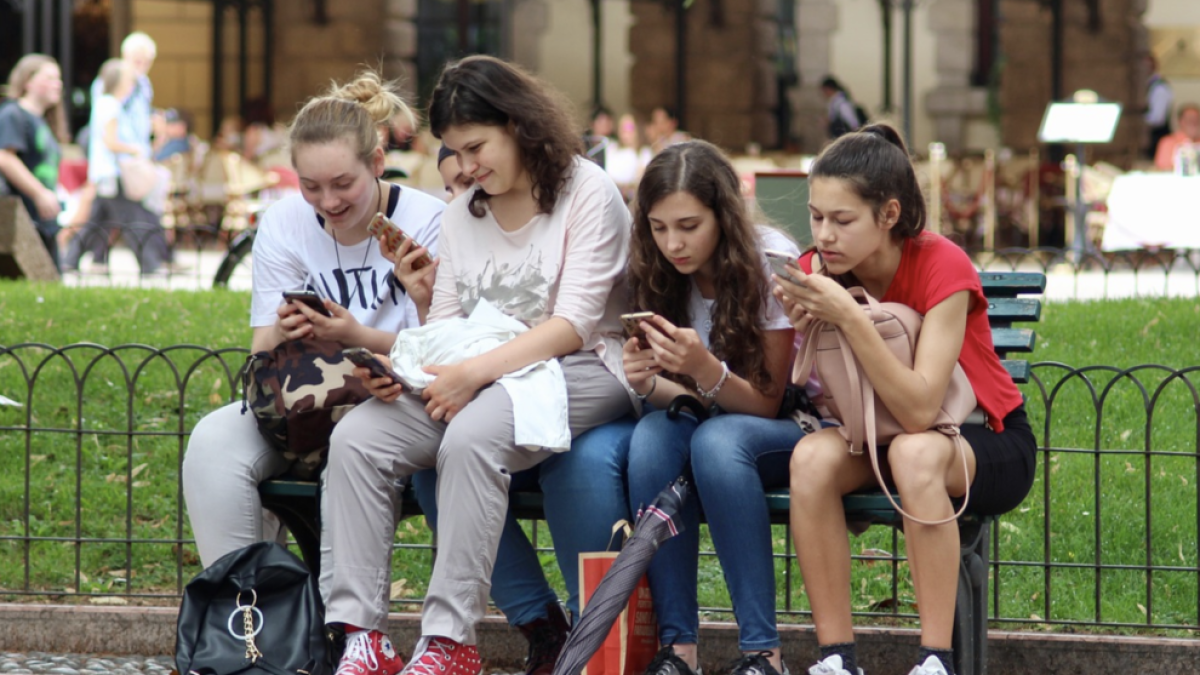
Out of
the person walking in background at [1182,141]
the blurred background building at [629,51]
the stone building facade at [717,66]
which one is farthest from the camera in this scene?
the stone building facade at [717,66]

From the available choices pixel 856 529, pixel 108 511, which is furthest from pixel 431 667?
pixel 108 511

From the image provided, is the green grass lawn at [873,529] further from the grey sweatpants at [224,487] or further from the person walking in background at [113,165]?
the person walking in background at [113,165]

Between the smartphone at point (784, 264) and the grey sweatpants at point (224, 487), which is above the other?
the smartphone at point (784, 264)

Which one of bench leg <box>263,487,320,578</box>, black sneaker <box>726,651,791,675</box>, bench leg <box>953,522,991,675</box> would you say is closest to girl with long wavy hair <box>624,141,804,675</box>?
black sneaker <box>726,651,791,675</box>

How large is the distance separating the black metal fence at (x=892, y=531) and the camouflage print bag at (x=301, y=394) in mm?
751

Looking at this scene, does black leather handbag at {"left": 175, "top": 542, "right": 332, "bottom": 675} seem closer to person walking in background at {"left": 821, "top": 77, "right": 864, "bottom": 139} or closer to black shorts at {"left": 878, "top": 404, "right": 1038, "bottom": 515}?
black shorts at {"left": 878, "top": 404, "right": 1038, "bottom": 515}

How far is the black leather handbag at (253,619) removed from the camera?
364 cm

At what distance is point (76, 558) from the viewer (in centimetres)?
477

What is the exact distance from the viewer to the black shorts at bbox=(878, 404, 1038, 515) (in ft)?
11.5

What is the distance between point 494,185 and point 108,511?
212 cm

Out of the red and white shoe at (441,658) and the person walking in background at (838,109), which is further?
the person walking in background at (838,109)

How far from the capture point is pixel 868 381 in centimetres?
347

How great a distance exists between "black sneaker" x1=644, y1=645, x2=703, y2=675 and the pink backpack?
0.61m

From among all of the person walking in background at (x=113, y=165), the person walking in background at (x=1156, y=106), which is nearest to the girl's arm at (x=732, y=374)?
the person walking in background at (x=113, y=165)
